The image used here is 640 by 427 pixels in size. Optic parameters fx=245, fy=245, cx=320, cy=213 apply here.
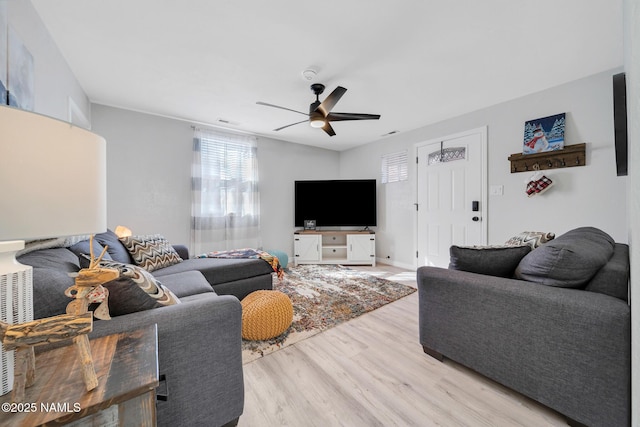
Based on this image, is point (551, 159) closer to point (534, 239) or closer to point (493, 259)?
point (534, 239)

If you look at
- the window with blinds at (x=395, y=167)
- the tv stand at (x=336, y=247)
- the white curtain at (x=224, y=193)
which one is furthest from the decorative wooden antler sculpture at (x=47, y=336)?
the window with blinds at (x=395, y=167)

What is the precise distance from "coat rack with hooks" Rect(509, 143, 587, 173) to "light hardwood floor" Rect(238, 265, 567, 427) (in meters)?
2.47

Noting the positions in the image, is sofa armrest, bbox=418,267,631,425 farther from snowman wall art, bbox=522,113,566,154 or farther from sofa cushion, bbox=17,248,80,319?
snowman wall art, bbox=522,113,566,154

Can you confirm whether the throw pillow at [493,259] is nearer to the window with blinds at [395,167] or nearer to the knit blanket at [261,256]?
the knit blanket at [261,256]

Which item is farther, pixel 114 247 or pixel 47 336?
pixel 114 247

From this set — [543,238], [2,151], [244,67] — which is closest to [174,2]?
[244,67]

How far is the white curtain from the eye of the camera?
3.74m

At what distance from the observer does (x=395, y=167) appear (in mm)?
4488

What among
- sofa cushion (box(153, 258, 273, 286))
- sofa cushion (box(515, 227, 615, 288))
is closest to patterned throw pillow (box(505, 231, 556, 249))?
sofa cushion (box(515, 227, 615, 288))

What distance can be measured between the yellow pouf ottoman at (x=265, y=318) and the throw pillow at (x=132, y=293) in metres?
0.85

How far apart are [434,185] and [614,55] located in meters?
2.10

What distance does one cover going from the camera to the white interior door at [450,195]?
3.33 meters

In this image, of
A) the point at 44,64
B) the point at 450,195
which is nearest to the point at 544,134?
the point at 450,195

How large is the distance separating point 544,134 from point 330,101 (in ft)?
8.09
